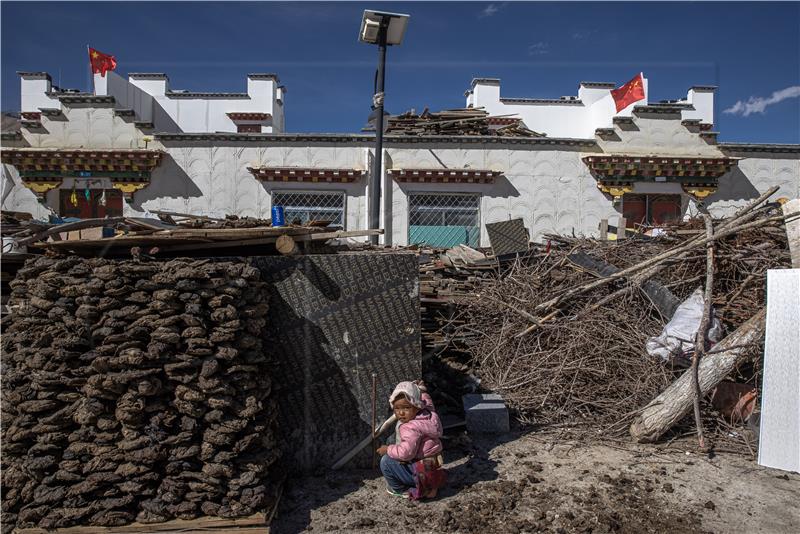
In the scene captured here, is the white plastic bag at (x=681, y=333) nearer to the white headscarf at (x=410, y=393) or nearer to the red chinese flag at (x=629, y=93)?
the white headscarf at (x=410, y=393)

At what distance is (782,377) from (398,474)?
3406 mm

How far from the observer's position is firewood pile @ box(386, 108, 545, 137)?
14.7m

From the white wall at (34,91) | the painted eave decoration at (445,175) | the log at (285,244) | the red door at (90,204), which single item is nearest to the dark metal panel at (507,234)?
the painted eave decoration at (445,175)

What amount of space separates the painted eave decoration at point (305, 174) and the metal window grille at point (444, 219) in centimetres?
178

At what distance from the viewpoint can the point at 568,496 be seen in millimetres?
4312

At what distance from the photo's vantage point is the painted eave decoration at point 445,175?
13500 mm

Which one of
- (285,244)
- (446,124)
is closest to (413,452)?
(285,244)

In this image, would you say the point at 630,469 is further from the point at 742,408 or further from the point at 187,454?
the point at 187,454

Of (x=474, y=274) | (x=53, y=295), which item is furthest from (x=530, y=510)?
(x=474, y=274)

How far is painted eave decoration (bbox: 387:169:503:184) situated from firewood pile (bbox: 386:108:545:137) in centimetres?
158

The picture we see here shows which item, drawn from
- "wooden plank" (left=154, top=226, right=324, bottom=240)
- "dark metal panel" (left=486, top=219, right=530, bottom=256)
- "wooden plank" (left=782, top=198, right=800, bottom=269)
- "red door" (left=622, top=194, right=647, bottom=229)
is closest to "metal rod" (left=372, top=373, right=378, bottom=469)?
"wooden plank" (left=154, top=226, right=324, bottom=240)

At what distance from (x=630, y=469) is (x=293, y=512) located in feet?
10.4

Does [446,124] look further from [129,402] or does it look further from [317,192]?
[129,402]

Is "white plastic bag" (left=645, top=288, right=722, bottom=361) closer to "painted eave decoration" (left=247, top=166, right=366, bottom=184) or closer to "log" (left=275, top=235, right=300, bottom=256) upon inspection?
"log" (left=275, top=235, right=300, bottom=256)
